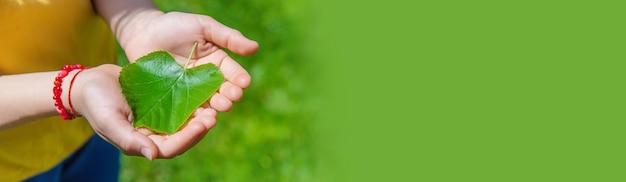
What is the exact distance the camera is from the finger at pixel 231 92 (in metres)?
1.29

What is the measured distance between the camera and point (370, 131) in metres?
2.72

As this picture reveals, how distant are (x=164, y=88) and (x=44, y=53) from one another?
0.21 meters

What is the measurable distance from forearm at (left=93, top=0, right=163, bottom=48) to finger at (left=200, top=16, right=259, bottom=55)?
0.13m

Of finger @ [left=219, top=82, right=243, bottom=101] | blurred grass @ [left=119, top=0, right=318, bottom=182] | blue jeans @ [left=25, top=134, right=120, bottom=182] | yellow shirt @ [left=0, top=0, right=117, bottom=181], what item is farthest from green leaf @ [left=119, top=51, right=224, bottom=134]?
blurred grass @ [left=119, top=0, right=318, bottom=182]

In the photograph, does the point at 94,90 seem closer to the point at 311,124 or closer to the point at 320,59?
the point at 311,124

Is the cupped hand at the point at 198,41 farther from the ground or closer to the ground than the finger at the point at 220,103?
farther from the ground

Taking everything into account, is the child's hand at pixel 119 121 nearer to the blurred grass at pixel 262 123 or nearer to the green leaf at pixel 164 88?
the green leaf at pixel 164 88

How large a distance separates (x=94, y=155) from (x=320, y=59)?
4.25ft

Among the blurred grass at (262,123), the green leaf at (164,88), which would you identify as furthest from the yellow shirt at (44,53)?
the blurred grass at (262,123)

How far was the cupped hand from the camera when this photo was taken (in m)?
1.32

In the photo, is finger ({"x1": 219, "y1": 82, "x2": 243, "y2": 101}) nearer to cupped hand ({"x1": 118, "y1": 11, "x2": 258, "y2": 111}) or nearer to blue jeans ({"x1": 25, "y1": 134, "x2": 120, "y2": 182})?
cupped hand ({"x1": 118, "y1": 11, "x2": 258, "y2": 111})

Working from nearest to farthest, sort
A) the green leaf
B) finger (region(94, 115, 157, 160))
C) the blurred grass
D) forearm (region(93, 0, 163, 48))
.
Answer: finger (region(94, 115, 157, 160)), the green leaf, forearm (region(93, 0, 163, 48)), the blurred grass

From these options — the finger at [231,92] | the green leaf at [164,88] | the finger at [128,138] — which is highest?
the finger at [231,92]

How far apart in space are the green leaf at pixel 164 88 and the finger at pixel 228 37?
5 centimetres
